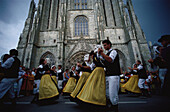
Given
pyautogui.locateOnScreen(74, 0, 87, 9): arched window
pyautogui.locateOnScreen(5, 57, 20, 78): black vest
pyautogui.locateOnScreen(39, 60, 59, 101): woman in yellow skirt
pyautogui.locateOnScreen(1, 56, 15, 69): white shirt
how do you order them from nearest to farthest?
pyautogui.locateOnScreen(1, 56, 15, 69): white shirt < pyautogui.locateOnScreen(5, 57, 20, 78): black vest < pyautogui.locateOnScreen(39, 60, 59, 101): woman in yellow skirt < pyautogui.locateOnScreen(74, 0, 87, 9): arched window

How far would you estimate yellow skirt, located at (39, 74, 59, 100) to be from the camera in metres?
3.20

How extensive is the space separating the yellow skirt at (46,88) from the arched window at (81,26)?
14867 mm

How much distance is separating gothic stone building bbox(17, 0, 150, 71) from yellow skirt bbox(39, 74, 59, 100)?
9971 mm

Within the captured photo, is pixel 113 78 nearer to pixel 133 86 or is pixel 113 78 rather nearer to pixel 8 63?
pixel 8 63

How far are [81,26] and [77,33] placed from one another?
2005 millimetres

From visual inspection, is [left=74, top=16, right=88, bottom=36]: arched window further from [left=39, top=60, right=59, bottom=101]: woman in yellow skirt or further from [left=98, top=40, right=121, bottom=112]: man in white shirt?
[left=98, top=40, right=121, bottom=112]: man in white shirt

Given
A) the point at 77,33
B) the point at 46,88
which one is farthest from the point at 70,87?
the point at 77,33

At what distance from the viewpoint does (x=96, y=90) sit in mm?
1994

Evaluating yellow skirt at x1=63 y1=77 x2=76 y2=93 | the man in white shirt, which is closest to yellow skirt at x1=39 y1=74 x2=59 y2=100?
yellow skirt at x1=63 y1=77 x2=76 y2=93

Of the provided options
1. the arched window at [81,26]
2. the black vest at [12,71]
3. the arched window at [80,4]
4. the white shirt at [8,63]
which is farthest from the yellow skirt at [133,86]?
the arched window at [80,4]

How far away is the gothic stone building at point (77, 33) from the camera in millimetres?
14328

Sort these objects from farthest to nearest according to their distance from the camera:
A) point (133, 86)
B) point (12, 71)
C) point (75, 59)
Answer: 1. point (75, 59)
2. point (133, 86)
3. point (12, 71)

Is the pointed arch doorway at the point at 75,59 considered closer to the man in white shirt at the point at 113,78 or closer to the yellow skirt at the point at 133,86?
the yellow skirt at the point at 133,86

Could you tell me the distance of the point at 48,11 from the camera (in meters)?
19.0
